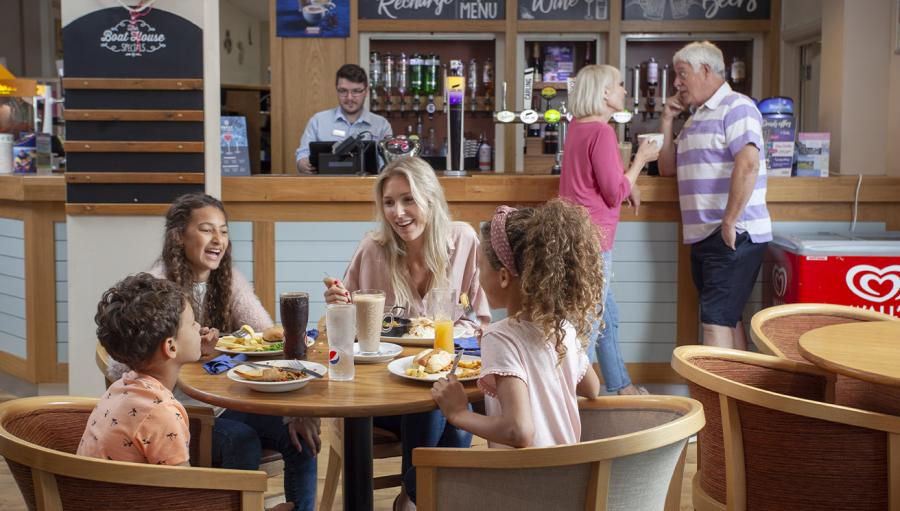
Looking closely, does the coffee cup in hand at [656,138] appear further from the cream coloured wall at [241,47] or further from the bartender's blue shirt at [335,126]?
the cream coloured wall at [241,47]

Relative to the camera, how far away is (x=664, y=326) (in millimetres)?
4852

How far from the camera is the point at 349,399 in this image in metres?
2.16

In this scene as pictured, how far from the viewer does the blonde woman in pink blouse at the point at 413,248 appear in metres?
3.19

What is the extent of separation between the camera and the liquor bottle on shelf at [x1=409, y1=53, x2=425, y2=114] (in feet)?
24.6

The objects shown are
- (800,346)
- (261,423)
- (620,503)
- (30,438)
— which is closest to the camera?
(620,503)

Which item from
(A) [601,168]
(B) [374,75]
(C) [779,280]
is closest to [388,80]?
(B) [374,75]

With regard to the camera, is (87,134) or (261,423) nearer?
(261,423)

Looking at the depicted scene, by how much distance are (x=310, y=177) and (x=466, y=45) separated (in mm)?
3335

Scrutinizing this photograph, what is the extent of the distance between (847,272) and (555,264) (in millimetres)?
2708

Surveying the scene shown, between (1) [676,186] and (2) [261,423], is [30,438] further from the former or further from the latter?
(1) [676,186]

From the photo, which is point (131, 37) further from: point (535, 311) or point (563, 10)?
point (563, 10)

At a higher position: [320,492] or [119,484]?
[119,484]

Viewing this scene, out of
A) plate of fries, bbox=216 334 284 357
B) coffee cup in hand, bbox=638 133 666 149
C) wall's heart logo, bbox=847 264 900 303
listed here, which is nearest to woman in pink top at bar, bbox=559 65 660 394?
coffee cup in hand, bbox=638 133 666 149

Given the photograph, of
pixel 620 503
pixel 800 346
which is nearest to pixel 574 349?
pixel 620 503
